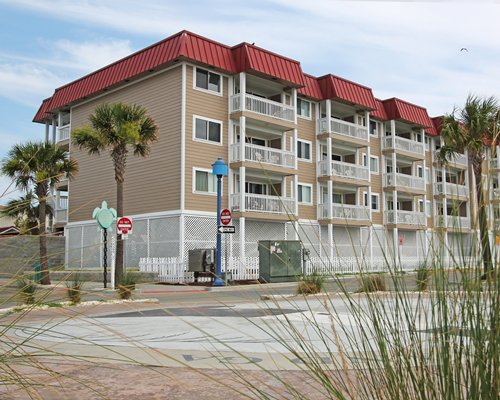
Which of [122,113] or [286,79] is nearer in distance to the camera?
[122,113]

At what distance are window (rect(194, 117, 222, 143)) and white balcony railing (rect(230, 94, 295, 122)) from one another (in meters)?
1.43

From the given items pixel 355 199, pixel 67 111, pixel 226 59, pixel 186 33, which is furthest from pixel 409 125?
pixel 67 111

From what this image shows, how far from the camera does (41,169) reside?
23312mm

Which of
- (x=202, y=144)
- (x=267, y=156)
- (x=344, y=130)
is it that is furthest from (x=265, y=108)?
(x=344, y=130)

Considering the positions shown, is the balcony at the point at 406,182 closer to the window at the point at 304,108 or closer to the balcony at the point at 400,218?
the balcony at the point at 400,218

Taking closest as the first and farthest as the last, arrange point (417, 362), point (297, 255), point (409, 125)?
point (417, 362) < point (297, 255) < point (409, 125)

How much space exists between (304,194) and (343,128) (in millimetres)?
5565

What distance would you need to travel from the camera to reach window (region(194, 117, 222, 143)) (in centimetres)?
2881

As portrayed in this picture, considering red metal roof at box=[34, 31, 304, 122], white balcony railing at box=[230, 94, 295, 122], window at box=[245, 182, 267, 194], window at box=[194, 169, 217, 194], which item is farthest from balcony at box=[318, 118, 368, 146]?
window at box=[194, 169, 217, 194]

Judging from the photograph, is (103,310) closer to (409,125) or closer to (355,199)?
(355,199)

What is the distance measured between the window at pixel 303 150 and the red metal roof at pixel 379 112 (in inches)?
290

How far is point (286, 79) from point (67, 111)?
1577 centimetres

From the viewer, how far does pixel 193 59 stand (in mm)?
27609

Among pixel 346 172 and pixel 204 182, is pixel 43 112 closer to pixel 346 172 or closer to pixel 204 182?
pixel 204 182
